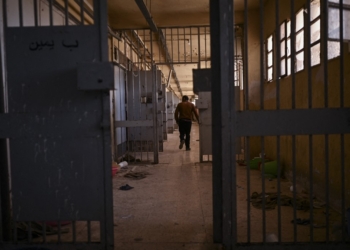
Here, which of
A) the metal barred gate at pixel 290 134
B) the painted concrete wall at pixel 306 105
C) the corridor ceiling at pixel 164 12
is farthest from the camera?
the corridor ceiling at pixel 164 12

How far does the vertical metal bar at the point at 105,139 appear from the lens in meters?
2.93

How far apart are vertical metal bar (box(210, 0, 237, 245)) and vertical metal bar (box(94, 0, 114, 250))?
1.00 m

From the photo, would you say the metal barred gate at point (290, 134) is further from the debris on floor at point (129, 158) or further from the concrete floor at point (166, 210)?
the debris on floor at point (129, 158)

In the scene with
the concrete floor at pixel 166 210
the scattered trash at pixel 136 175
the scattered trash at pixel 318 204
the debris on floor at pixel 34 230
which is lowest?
the scattered trash at pixel 318 204

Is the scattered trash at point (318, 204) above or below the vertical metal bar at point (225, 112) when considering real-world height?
below

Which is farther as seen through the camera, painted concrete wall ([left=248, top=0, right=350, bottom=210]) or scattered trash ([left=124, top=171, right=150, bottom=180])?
scattered trash ([left=124, top=171, right=150, bottom=180])

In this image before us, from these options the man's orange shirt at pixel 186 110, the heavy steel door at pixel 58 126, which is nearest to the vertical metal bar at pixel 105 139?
the heavy steel door at pixel 58 126

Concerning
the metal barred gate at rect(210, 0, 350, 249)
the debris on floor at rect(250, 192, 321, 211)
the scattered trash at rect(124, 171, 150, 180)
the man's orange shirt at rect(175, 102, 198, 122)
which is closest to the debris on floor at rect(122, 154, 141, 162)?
the scattered trash at rect(124, 171, 150, 180)

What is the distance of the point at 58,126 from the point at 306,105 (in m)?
3.88

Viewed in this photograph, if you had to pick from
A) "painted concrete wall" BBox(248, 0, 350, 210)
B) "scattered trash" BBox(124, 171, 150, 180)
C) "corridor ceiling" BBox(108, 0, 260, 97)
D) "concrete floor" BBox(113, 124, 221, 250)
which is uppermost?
"corridor ceiling" BBox(108, 0, 260, 97)

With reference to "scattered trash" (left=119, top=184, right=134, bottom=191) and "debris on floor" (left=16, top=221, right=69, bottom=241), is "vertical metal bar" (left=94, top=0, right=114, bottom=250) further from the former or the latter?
"scattered trash" (left=119, top=184, right=134, bottom=191)

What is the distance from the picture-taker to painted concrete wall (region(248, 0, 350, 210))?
4.25 meters

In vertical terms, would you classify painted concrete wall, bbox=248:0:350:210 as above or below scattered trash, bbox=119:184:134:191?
above

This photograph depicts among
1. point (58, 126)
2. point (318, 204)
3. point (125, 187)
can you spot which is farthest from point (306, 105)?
point (58, 126)
